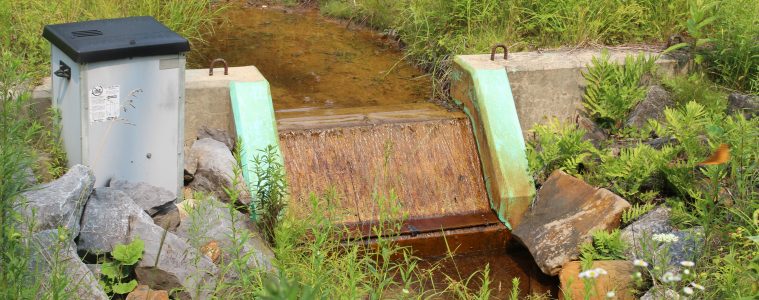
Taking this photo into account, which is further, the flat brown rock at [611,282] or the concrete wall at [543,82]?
the concrete wall at [543,82]

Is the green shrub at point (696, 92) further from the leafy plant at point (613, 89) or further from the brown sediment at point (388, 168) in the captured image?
the brown sediment at point (388, 168)

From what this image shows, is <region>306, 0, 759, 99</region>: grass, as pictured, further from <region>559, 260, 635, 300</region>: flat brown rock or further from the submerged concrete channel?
<region>559, 260, 635, 300</region>: flat brown rock

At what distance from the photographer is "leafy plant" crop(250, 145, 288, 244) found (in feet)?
20.4

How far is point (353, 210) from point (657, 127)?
226 centimetres

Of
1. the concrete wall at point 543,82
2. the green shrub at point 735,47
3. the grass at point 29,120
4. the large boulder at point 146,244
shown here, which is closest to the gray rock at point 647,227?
the concrete wall at point 543,82

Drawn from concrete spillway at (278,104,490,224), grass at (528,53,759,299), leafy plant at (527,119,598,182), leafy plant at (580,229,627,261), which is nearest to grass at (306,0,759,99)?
grass at (528,53,759,299)

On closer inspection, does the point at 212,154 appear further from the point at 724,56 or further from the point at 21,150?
the point at 724,56

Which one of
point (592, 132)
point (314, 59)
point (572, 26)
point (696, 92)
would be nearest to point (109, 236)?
point (592, 132)

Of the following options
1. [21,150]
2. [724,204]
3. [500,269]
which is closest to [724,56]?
[724,204]

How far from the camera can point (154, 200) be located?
5875mm

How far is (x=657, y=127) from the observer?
7.23 metres

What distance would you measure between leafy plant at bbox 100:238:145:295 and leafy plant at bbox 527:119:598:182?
3.17 meters

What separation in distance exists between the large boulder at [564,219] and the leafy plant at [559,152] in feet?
0.69

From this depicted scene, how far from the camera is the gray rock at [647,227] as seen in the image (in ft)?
20.8
